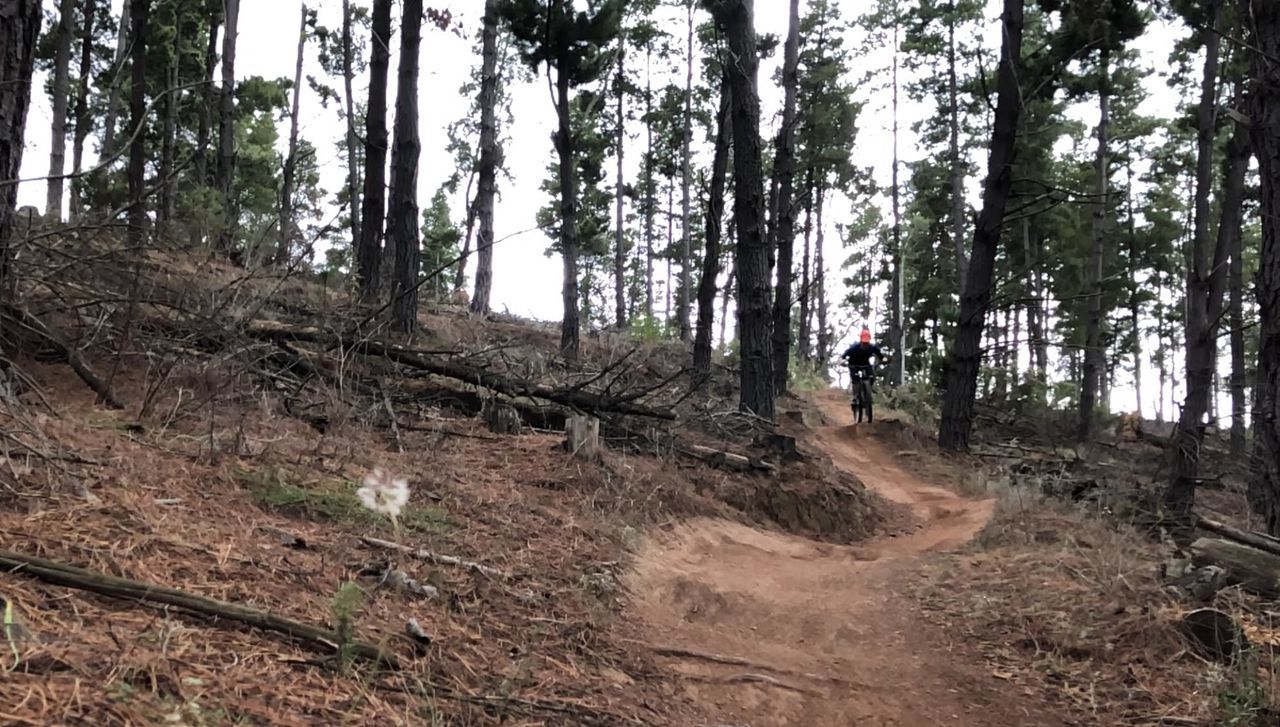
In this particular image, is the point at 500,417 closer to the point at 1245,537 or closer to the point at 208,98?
the point at 1245,537

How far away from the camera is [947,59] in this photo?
2591cm

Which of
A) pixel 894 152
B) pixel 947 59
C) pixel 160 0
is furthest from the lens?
pixel 894 152

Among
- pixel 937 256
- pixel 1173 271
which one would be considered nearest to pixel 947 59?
pixel 937 256

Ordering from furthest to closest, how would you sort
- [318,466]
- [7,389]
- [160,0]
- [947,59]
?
[947,59] → [160,0] → [318,466] → [7,389]

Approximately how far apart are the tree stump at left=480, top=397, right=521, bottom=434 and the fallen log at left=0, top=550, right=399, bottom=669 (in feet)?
13.7

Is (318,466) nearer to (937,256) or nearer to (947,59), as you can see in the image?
(947,59)

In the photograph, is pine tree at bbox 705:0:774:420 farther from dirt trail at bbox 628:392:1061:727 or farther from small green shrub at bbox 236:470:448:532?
small green shrub at bbox 236:470:448:532

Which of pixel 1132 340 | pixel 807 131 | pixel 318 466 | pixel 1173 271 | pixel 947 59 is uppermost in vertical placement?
pixel 947 59

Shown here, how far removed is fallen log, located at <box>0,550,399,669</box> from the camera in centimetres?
225

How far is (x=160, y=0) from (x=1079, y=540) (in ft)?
74.8

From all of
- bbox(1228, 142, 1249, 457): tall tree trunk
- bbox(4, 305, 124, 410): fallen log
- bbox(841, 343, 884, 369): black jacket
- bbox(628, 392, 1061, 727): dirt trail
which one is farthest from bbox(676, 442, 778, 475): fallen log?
bbox(1228, 142, 1249, 457): tall tree trunk

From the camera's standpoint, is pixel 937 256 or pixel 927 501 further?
pixel 937 256

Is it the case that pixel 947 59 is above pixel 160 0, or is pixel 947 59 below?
above

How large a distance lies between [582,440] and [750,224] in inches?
189
